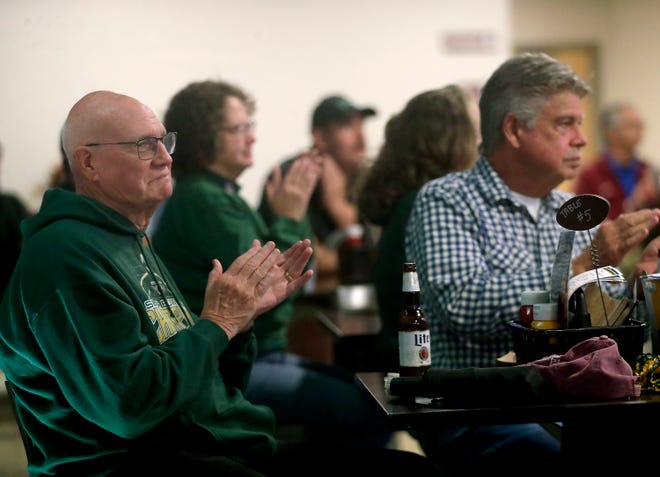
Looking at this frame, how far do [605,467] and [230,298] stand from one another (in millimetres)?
753

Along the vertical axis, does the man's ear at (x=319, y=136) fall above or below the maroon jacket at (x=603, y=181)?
above

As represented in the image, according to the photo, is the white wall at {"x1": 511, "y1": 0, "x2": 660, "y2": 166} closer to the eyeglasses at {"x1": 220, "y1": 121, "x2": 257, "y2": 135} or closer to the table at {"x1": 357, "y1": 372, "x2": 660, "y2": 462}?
the eyeglasses at {"x1": 220, "y1": 121, "x2": 257, "y2": 135}

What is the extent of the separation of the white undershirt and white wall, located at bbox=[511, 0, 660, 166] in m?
6.12

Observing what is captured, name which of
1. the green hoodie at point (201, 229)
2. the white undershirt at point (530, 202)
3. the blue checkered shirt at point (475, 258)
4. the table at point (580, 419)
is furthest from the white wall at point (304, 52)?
the table at point (580, 419)

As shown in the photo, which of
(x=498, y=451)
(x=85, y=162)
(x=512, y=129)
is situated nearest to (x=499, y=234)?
(x=512, y=129)

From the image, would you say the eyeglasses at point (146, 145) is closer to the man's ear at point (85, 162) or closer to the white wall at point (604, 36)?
the man's ear at point (85, 162)

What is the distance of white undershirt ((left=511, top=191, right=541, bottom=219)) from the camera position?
2203mm

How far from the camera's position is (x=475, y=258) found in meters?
2.06

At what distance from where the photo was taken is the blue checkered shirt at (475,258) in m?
2.00

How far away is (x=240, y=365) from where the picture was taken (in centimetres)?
199

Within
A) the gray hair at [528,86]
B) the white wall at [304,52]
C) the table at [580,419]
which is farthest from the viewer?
the white wall at [304,52]

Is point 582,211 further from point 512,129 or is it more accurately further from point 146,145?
point 146,145

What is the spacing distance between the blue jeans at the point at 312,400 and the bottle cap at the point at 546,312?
916 mm

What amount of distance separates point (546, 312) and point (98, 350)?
0.86 metres
